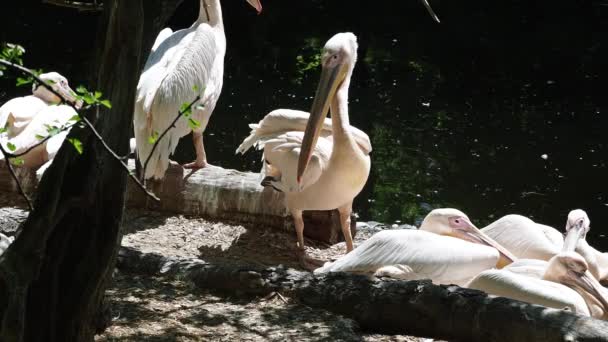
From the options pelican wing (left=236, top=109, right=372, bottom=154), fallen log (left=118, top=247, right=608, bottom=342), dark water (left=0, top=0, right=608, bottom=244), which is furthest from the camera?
dark water (left=0, top=0, right=608, bottom=244)

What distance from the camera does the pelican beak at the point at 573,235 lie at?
5.20m

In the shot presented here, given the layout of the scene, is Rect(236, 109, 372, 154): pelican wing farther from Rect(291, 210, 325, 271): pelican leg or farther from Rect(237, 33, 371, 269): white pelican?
Rect(291, 210, 325, 271): pelican leg

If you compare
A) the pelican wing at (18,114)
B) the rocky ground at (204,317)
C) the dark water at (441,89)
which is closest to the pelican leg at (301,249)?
the rocky ground at (204,317)

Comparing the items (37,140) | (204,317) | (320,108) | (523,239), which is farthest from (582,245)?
(37,140)

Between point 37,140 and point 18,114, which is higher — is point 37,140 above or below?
below

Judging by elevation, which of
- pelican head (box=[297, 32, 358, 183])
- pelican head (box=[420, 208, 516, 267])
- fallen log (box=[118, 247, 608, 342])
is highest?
pelican head (box=[297, 32, 358, 183])

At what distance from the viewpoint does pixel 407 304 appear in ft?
11.8

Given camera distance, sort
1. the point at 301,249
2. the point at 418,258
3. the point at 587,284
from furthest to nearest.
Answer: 1. the point at 301,249
2. the point at 587,284
3. the point at 418,258

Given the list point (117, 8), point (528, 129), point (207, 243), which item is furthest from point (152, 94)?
point (528, 129)

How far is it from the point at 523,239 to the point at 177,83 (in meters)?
2.33

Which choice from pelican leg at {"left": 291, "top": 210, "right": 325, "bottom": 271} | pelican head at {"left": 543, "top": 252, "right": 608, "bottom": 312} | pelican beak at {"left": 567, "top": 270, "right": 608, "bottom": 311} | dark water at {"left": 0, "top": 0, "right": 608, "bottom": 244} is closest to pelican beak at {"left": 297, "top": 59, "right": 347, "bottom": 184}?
pelican leg at {"left": 291, "top": 210, "right": 325, "bottom": 271}

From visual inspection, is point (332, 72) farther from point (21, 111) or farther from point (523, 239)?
point (21, 111)

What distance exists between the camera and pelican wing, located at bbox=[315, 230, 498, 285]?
4387 millimetres

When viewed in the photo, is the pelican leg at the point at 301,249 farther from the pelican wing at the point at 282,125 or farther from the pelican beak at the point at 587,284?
the pelican beak at the point at 587,284
